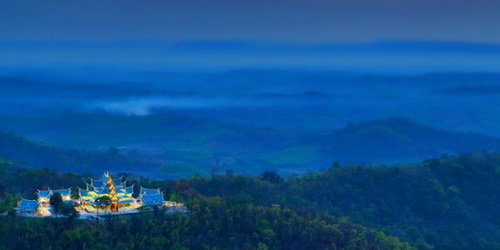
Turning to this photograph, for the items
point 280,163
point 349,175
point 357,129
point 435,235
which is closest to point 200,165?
point 280,163

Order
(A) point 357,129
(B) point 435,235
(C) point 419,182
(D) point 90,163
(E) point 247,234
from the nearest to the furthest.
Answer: (E) point 247,234
(B) point 435,235
(C) point 419,182
(D) point 90,163
(A) point 357,129

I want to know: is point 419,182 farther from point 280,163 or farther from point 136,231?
point 280,163

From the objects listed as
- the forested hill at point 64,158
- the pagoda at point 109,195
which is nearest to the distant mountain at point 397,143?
the forested hill at point 64,158

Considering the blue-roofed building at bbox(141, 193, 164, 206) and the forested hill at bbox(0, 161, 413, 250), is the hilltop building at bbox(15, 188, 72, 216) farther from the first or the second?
the blue-roofed building at bbox(141, 193, 164, 206)

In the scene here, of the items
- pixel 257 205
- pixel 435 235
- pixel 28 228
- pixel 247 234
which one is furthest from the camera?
pixel 435 235

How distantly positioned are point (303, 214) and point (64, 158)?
7616cm

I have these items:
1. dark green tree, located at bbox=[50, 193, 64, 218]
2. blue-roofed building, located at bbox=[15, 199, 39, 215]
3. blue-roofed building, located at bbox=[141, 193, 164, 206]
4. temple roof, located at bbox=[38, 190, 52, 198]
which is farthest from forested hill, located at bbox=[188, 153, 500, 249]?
blue-roofed building, located at bbox=[15, 199, 39, 215]

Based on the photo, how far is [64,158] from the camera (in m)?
147

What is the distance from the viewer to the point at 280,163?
181750mm

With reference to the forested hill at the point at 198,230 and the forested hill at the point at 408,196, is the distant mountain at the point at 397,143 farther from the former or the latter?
the forested hill at the point at 198,230

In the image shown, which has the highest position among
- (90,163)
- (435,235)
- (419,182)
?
(90,163)

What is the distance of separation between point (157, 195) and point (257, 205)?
9.85m

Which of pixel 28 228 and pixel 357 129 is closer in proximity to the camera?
pixel 28 228

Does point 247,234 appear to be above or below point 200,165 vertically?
below
